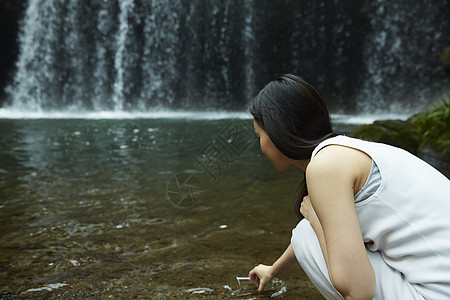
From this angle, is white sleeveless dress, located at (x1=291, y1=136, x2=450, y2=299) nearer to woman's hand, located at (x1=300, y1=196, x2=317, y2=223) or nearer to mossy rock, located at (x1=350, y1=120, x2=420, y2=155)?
woman's hand, located at (x1=300, y1=196, x2=317, y2=223)

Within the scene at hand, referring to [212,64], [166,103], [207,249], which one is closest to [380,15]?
[212,64]

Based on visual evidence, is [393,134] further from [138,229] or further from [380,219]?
[380,219]

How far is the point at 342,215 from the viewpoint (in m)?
1.18

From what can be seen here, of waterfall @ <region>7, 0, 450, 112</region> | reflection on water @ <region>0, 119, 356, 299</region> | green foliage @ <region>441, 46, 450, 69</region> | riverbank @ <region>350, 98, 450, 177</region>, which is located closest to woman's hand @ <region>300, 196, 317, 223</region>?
reflection on water @ <region>0, 119, 356, 299</region>

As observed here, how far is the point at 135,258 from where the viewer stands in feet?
8.55

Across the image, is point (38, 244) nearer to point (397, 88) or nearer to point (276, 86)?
point (276, 86)

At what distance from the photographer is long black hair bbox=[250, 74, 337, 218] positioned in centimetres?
137

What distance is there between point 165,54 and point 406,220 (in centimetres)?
1927

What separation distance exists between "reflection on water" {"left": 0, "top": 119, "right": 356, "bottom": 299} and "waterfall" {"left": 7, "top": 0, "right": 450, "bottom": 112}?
12751 millimetres

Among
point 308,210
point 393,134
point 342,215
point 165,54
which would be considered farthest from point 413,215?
point 165,54

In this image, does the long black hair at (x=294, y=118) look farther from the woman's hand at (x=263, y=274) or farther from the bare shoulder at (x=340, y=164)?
Result: the woman's hand at (x=263, y=274)

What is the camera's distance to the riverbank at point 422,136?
206 inches

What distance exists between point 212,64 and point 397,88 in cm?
793

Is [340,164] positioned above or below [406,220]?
above
